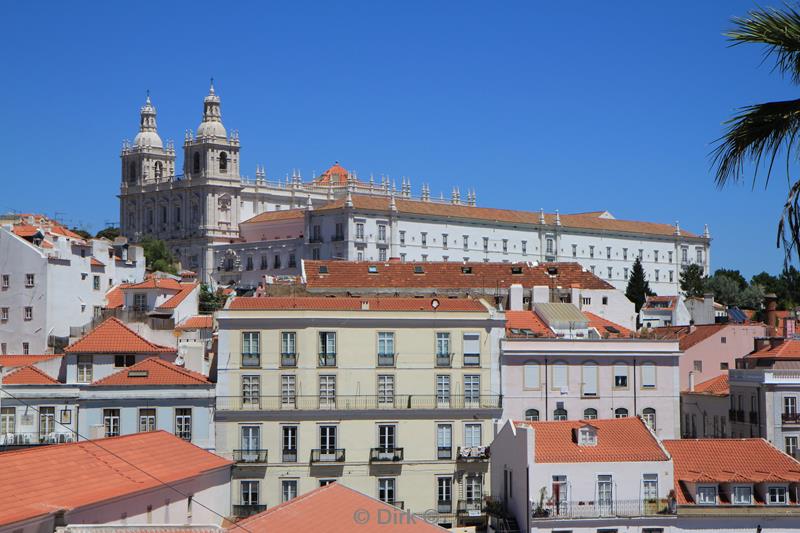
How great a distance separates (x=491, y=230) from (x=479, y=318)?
349 ft

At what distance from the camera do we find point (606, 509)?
3578 cm

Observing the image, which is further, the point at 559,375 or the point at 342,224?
the point at 342,224

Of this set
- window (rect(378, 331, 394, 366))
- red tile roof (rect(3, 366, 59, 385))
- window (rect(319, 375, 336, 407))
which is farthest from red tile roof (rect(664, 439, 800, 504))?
red tile roof (rect(3, 366, 59, 385))

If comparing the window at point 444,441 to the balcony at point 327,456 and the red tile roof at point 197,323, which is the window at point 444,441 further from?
the red tile roof at point 197,323

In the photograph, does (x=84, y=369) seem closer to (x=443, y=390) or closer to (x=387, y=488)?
(x=387, y=488)

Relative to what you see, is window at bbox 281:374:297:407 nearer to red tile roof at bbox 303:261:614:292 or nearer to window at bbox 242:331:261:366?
window at bbox 242:331:261:366

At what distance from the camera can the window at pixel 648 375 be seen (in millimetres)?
48312

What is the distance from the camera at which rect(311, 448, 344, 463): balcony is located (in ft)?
142

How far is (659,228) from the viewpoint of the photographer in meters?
170

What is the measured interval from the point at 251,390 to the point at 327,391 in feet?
9.35

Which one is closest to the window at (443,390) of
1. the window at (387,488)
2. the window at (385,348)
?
the window at (385,348)

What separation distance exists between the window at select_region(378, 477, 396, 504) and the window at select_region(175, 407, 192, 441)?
721 centimetres

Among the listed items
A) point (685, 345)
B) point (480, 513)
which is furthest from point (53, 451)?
point (685, 345)

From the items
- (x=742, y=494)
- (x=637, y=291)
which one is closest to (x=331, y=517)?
(x=742, y=494)
